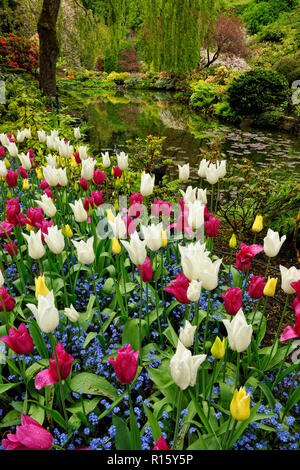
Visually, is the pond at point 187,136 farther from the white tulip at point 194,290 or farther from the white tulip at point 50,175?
the white tulip at point 194,290

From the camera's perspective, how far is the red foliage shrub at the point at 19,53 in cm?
978

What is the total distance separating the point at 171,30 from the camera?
578 centimetres

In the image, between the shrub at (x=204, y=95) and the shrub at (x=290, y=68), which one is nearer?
the shrub at (x=290, y=68)

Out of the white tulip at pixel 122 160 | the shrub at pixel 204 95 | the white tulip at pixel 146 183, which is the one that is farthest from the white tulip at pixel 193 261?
the shrub at pixel 204 95

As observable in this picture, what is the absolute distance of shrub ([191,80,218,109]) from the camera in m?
14.6

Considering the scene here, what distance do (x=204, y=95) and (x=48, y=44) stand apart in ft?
30.2

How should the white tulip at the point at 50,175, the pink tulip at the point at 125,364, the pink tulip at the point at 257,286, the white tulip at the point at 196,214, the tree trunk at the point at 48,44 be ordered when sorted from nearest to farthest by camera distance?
the pink tulip at the point at 125,364 < the pink tulip at the point at 257,286 < the white tulip at the point at 196,214 < the white tulip at the point at 50,175 < the tree trunk at the point at 48,44

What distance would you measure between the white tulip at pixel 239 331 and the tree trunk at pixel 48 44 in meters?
7.85

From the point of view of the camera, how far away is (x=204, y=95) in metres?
15.0

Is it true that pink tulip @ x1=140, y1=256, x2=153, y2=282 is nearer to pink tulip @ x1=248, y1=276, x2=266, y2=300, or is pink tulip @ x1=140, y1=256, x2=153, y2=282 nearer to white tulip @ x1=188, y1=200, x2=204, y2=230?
white tulip @ x1=188, y1=200, x2=204, y2=230

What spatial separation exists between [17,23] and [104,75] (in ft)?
56.4

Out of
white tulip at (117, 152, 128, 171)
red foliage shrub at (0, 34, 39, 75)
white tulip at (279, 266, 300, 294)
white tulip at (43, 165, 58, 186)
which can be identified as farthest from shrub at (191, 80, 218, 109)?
white tulip at (279, 266, 300, 294)

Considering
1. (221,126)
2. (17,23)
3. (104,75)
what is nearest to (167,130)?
(221,126)

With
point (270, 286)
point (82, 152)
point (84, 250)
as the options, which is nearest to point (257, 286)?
point (270, 286)
